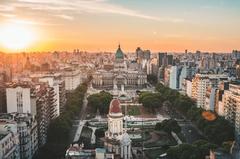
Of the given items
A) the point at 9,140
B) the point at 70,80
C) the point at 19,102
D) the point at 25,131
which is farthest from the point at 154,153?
the point at 70,80

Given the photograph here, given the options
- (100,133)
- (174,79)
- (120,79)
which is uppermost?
(174,79)

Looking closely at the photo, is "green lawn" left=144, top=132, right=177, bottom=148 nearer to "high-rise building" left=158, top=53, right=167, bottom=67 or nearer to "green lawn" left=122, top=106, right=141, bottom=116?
"green lawn" left=122, top=106, right=141, bottom=116

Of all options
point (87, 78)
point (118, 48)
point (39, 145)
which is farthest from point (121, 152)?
point (118, 48)

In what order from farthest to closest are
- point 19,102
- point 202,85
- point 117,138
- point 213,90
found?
1. point 202,85
2. point 213,90
3. point 19,102
4. point 117,138

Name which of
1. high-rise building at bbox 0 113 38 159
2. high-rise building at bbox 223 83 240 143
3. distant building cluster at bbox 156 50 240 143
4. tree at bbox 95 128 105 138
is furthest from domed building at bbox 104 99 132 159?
high-rise building at bbox 223 83 240 143

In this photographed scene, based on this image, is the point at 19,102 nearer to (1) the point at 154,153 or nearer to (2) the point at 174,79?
(1) the point at 154,153

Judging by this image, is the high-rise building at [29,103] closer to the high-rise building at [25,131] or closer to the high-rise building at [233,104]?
the high-rise building at [25,131]

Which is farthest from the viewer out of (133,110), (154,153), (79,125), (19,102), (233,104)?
(133,110)

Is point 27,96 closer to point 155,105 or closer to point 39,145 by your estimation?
point 39,145
